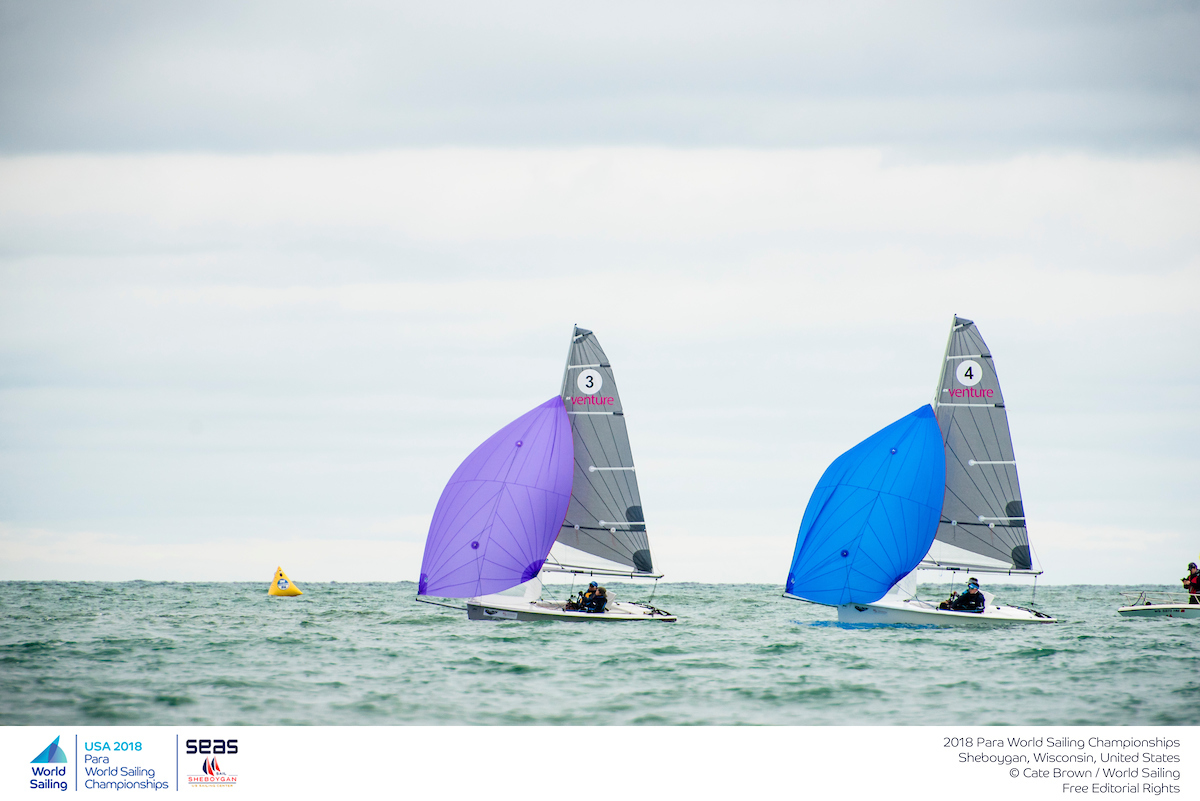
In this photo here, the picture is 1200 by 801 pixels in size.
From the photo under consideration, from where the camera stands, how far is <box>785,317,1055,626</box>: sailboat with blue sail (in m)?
32.8

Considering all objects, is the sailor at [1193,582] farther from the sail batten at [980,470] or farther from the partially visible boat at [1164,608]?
the sail batten at [980,470]

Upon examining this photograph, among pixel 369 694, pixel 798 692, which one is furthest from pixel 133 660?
pixel 798 692

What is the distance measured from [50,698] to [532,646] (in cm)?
1136

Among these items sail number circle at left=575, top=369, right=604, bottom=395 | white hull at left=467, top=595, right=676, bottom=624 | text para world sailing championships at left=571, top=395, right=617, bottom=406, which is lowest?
white hull at left=467, top=595, right=676, bottom=624

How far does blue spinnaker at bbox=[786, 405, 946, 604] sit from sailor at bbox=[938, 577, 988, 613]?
61.1 inches

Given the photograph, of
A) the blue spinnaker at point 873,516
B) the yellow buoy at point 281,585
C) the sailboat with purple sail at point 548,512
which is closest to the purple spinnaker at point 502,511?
the sailboat with purple sail at point 548,512

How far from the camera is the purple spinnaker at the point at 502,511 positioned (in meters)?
31.8

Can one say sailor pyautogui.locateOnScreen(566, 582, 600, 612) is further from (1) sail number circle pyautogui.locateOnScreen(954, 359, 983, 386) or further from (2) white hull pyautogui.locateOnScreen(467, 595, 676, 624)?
(1) sail number circle pyautogui.locateOnScreen(954, 359, 983, 386)

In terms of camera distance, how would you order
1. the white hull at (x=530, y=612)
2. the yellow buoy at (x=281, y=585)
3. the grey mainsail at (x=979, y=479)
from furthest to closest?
1. the yellow buoy at (x=281, y=585)
2. the grey mainsail at (x=979, y=479)
3. the white hull at (x=530, y=612)
